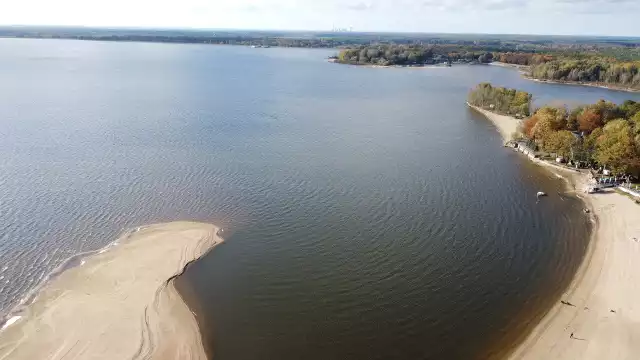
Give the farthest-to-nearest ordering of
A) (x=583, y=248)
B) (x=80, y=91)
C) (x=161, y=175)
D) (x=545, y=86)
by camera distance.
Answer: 1. (x=545, y=86)
2. (x=80, y=91)
3. (x=161, y=175)
4. (x=583, y=248)

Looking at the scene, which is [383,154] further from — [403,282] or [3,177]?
[3,177]

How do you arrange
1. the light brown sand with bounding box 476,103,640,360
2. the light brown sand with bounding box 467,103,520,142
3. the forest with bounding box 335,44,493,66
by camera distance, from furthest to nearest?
the forest with bounding box 335,44,493,66 → the light brown sand with bounding box 467,103,520,142 → the light brown sand with bounding box 476,103,640,360

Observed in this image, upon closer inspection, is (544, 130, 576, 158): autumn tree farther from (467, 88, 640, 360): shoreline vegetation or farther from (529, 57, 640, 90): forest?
(529, 57, 640, 90): forest

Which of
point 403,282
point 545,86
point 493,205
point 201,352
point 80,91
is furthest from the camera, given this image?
point 545,86

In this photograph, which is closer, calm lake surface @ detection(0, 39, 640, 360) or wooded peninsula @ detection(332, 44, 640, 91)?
calm lake surface @ detection(0, 39, 640, 360)

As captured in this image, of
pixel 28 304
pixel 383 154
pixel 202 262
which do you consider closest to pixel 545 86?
pixel 383 154

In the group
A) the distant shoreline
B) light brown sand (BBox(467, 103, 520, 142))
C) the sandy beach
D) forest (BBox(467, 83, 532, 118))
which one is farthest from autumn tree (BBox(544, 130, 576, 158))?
the distant shoreline

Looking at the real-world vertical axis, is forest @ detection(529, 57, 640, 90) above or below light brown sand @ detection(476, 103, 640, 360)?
above

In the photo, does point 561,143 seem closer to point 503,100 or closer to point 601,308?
point 601,308
